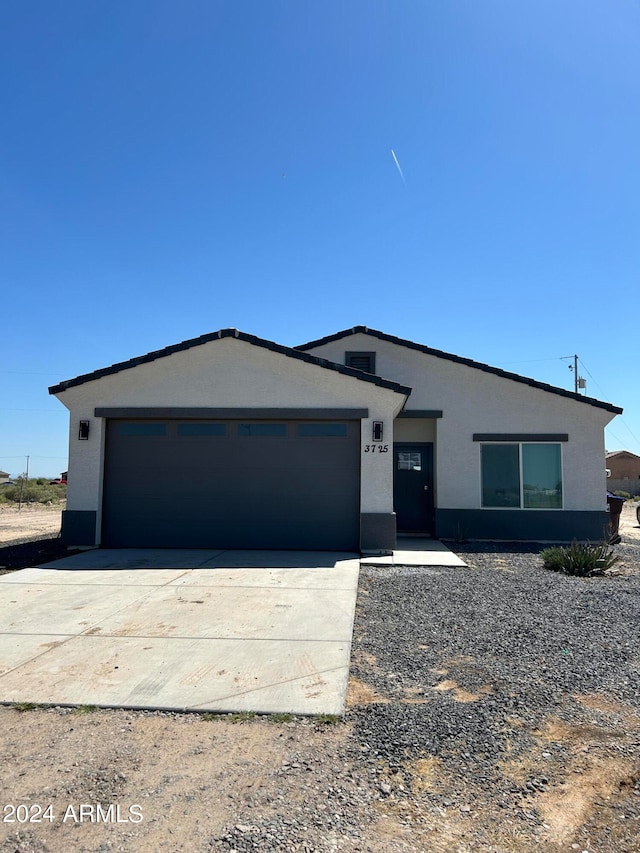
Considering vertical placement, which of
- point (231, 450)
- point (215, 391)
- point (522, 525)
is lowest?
point (522, 525)

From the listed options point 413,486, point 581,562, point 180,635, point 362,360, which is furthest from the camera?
point 362,360

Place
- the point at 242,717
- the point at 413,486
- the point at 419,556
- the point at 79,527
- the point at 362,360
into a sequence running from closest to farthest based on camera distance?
1. the point at 242,717
2. the point at 419,556
3. the point at 79,527
4. the point at 413,486
5. the point at 362,360

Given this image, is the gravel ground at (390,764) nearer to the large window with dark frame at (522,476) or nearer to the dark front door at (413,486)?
the large window with dark frame at (522,476)

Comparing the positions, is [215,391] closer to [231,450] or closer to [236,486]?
[231,450]

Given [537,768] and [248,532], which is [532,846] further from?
[248,532]

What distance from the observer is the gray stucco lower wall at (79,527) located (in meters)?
11.2

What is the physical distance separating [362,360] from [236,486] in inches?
201

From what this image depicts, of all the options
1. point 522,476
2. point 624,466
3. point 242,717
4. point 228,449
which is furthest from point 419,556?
point 624,466

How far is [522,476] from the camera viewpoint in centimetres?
1327

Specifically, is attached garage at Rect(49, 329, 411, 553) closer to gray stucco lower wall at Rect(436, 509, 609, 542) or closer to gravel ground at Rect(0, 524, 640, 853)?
gray stucco lower wall at Rect(436, 509, 609, 542)

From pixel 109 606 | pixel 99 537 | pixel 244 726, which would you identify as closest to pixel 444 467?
pixel 99 537

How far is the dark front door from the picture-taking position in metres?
14.0

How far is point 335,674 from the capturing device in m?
4.57

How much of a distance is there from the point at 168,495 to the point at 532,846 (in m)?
9.56
